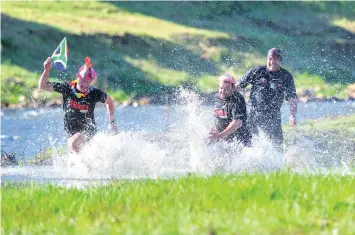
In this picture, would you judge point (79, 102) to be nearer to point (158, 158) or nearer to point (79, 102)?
point (79, 102)

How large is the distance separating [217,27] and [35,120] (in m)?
29.8

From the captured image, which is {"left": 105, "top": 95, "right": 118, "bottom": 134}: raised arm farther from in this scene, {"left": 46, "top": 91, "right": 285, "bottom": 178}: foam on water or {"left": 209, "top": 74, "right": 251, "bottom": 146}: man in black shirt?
{"left": 209, "top": 74, "right": 251, "bottom": 146}: man in black shirt

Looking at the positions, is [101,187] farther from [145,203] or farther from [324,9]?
[324,9]

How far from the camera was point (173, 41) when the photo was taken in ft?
218

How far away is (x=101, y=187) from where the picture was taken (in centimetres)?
1259

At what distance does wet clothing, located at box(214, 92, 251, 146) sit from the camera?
53.8 feet

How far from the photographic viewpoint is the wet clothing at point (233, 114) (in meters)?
16.4

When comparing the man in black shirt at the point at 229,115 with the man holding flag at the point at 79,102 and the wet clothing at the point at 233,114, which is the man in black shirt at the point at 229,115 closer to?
the wet clothing at the point at 233,114

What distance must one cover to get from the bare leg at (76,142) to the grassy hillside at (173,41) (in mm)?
37632

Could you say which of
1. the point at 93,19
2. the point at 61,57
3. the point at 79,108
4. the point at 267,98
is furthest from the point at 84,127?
the point at 93,19

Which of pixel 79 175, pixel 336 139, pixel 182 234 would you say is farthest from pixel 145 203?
pixel 336 139

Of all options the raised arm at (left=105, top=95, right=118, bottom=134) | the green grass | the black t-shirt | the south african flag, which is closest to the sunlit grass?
the black t-shirt

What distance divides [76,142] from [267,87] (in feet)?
11.2

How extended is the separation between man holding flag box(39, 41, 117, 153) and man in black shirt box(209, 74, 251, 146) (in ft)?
5.59
